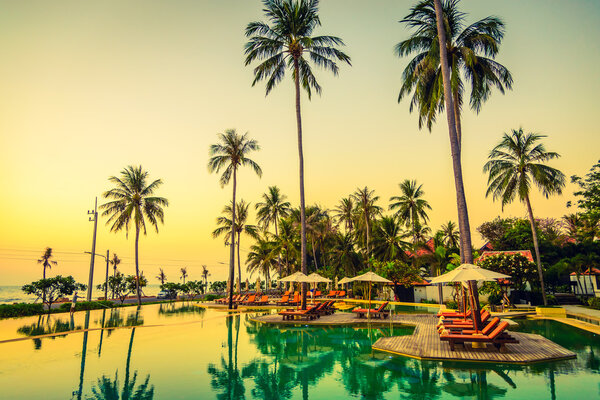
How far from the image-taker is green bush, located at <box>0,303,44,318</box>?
23281mm

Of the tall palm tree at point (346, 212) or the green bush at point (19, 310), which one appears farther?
the tall palm tree at point (346, 212)

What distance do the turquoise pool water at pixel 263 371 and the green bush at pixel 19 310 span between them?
10.4 m

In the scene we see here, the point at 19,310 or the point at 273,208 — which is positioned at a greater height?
the point at 273,208

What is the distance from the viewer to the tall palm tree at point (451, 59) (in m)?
16.0

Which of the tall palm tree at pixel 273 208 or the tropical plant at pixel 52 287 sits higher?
the tall palm tree at pixel 273 208

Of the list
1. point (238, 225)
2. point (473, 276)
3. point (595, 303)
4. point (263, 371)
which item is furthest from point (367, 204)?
point (263, 371)

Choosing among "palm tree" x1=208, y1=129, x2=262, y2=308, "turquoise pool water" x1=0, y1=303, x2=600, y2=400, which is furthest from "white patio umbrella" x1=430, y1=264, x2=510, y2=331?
"palm tree" x1=208, y1=129, x2=262, y2=308

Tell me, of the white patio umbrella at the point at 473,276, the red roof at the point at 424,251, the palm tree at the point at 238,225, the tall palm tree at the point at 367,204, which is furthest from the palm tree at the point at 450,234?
the white patio umbrella at the point at 473,276

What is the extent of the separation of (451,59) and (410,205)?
2642 centimetres

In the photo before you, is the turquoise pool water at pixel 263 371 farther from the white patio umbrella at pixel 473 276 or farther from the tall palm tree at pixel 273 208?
the tall palm tree at pixel 273 208

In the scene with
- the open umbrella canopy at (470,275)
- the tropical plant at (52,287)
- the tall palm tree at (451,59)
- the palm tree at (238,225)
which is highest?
the tall palm tree at (451,59)

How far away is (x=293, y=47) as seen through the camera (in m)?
21.8

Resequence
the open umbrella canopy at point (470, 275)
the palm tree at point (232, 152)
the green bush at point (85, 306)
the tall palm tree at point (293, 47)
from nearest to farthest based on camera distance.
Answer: the open umbrella canopy at point (470, 275) < the tall palm tree at point (293, 47) < the green bush at point (85, 306) < the palm tree at point (232, 152)

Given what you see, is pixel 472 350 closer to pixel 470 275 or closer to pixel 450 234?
pixel 470 275
